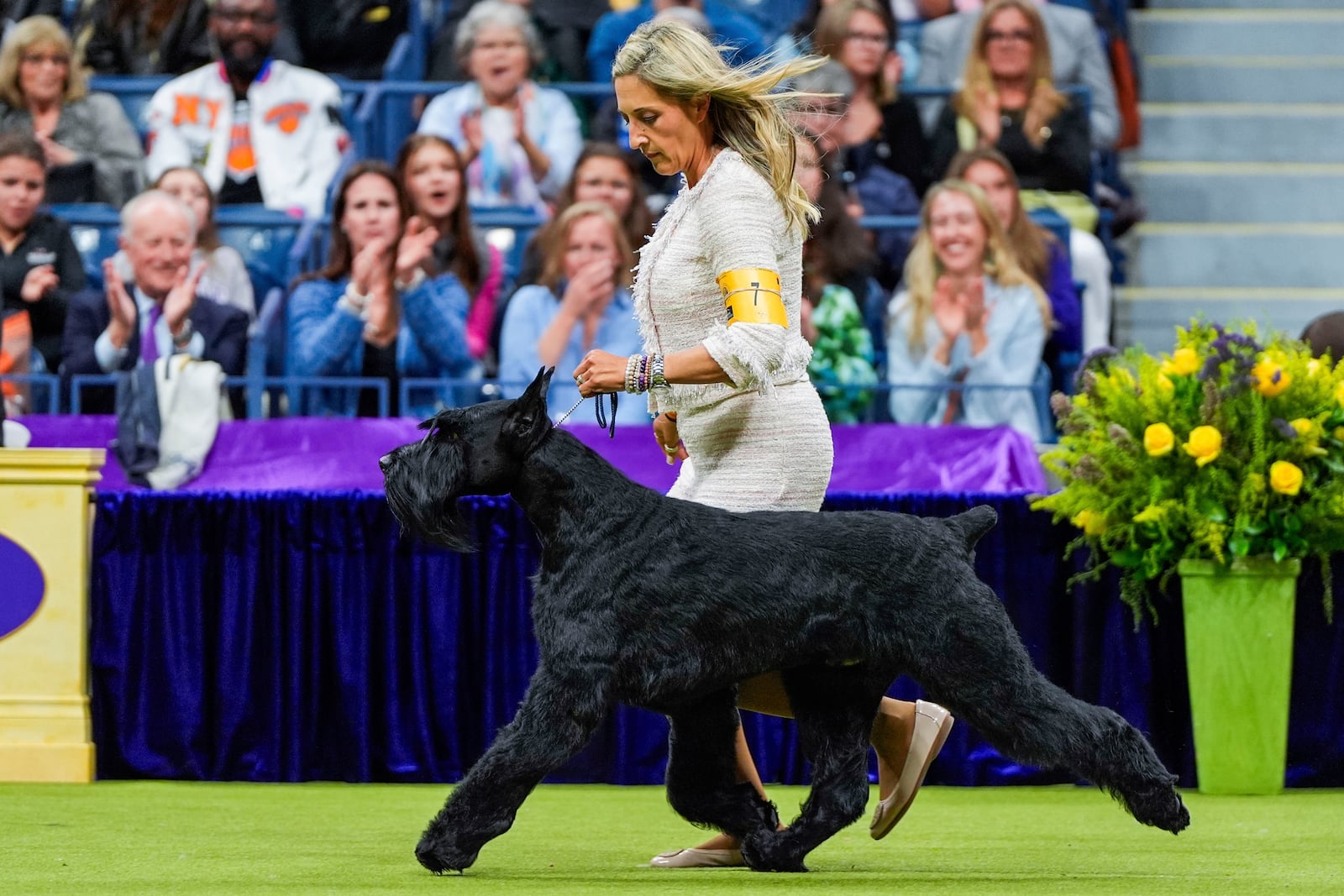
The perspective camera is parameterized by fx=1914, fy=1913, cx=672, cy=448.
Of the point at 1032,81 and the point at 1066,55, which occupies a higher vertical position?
the point at 1066,55

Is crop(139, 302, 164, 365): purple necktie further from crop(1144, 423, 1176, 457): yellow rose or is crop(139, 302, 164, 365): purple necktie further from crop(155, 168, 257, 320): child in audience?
crop(1144, 423, 1176, 457): yellow rose

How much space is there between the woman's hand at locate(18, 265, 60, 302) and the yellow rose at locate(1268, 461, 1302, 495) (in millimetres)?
4869

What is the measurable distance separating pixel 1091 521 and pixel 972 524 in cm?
200

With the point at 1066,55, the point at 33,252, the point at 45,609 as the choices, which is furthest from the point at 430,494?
the point at 1066,55

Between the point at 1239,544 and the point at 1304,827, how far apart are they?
3.32ft

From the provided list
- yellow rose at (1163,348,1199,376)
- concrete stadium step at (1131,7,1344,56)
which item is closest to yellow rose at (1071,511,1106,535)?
yellow rose at (1163,348,1199,376)

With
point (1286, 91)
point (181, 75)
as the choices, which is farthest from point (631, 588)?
point (1286, 91)

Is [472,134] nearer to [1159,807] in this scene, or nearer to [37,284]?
[37,284]

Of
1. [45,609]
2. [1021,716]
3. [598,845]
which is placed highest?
[1021,716]

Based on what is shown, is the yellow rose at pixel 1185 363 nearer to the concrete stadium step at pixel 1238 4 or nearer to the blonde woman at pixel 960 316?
the blonde woman at pixel 960 316

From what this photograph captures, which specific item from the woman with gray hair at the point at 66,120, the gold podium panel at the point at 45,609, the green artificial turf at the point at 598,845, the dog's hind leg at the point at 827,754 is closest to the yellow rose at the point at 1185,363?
the green artificial turf at the point at 598,845

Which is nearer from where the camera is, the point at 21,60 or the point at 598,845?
the point at 598,845

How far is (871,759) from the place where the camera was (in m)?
5.40

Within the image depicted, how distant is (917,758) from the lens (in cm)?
369
